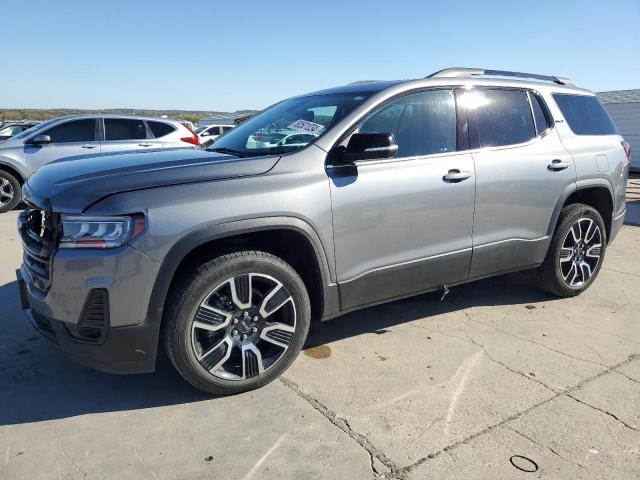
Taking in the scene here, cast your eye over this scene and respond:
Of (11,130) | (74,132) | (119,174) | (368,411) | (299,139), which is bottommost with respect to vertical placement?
(368,411)

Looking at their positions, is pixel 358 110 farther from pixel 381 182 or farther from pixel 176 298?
pixel 176 298

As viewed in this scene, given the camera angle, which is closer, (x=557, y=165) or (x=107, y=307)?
(x=107, y=307)

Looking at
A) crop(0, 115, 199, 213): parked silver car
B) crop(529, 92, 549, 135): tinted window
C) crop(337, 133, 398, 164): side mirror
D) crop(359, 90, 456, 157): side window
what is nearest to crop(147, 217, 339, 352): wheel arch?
crop(337, 133, 398, 164): side mirror

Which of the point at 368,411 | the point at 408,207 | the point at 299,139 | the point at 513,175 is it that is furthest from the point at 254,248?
the point at 513,175

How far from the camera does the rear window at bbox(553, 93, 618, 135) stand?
175 inches

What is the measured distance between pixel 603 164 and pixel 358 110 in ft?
8.46

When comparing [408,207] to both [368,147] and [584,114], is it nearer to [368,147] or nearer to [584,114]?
[368,147]

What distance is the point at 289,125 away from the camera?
368 cm

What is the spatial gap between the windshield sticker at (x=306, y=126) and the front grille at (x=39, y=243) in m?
1.63

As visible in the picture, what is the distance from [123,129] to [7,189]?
226 centimetres

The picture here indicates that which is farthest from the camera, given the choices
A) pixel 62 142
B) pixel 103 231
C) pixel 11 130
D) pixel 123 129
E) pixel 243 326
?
pixel 11 130

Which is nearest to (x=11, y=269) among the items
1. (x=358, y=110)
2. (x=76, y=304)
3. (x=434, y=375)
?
(x=76, y=304)

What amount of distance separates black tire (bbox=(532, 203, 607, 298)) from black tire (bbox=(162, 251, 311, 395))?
246 centimetres

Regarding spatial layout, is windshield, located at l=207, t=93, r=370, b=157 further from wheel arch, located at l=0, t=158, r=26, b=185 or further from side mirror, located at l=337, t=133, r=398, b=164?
wheel arch, located at l=0, t=158, r=26, b=185
